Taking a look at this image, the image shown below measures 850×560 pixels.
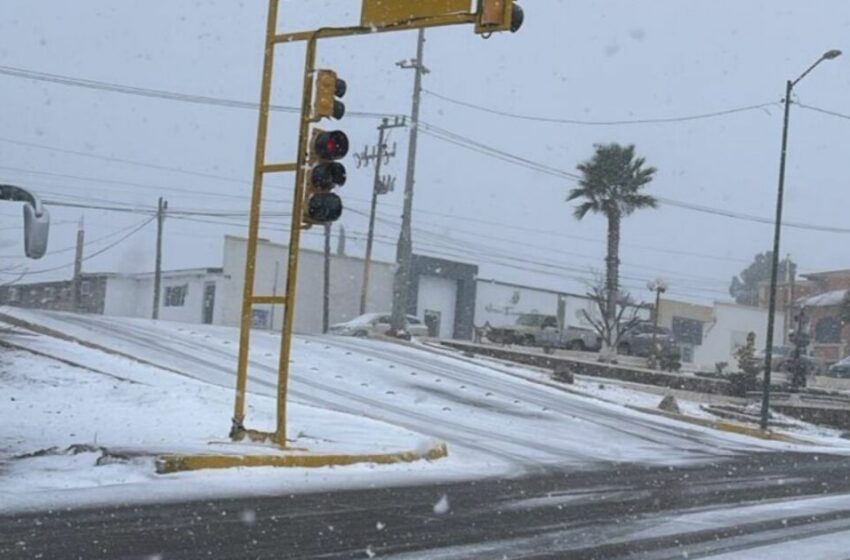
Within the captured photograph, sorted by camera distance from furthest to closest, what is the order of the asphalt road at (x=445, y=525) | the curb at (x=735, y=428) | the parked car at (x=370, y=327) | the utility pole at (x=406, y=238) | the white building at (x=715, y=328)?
the white building at (x=715, y=328) → the parked car at (x=370, y=327) → the utility pole at (x=406, y=238) → the curb at (x=735, y=428) → the asphalt road at (x=445, y=525)

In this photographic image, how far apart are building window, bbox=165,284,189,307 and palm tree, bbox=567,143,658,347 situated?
25.2 meters

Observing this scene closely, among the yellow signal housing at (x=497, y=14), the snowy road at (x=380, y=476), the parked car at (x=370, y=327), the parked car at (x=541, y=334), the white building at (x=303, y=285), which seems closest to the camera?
the snowy road at (x=380, y=476)

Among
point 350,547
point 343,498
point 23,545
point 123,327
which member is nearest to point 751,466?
point 343,498

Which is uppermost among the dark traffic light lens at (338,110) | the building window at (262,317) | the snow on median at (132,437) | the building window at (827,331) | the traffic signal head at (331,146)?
the dark traffic light lens at (338,110)

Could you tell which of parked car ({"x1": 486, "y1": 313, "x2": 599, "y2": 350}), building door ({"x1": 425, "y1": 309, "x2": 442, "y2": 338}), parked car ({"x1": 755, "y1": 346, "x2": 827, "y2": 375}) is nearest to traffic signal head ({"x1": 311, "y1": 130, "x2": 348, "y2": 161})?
parked car ({"x1": 755, "y1": 346, "x2": 827, "y2": 375})

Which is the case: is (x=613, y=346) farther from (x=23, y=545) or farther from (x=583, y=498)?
(x=23, y=545)

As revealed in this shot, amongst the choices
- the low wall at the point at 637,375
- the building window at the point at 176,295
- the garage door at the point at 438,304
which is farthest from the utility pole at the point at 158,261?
the low wall at the point at 637,375

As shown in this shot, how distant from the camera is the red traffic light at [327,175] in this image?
42.9 feet

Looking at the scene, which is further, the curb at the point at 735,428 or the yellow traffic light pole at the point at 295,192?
the curb at the point at 735,428

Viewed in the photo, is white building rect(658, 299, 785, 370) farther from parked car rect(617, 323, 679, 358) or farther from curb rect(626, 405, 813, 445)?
curb rect(626, 405, 813, 445)

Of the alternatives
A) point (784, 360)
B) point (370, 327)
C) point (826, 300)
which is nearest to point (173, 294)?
point (370, 327)

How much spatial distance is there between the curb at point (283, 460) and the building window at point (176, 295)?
51306mm

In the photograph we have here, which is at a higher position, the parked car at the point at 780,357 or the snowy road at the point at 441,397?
the parked car at the point at 780,357

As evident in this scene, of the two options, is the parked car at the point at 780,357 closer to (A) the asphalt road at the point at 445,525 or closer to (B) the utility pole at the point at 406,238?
(B) the utility pole at the point at 406,238
